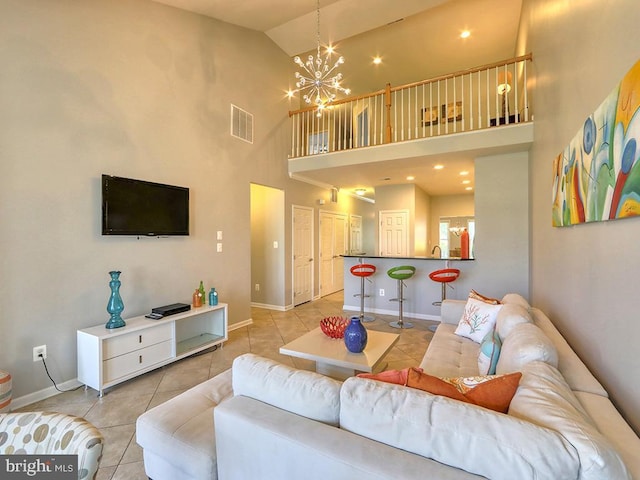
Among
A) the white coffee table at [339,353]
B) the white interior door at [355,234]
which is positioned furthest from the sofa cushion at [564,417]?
the white interior door at [355,234]

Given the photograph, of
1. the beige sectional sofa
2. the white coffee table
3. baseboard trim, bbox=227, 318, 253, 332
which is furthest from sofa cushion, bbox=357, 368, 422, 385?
baseboard trim, bbox=227, 318, 253, 332

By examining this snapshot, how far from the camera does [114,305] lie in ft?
9.24

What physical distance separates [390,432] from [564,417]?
53cm

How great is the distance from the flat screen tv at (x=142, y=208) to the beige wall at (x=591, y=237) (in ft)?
12.0

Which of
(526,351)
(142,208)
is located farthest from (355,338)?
(142,208)

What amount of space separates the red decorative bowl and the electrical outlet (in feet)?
7.92

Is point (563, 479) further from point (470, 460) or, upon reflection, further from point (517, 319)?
point (517, 319)

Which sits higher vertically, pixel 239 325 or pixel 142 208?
pixel 142 208

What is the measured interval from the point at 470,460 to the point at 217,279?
387 cm

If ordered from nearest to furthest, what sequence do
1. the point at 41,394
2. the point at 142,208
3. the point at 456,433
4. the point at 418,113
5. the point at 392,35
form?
the point at 456,433 < the point at 41,394 < the point at 142,208 < the point at 392,35 < the point at 418,113

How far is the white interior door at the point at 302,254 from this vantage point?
5957mm

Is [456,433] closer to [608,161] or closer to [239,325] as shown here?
[608,161]

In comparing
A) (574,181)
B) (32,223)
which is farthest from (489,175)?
(32,223)

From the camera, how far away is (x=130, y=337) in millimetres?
2826
